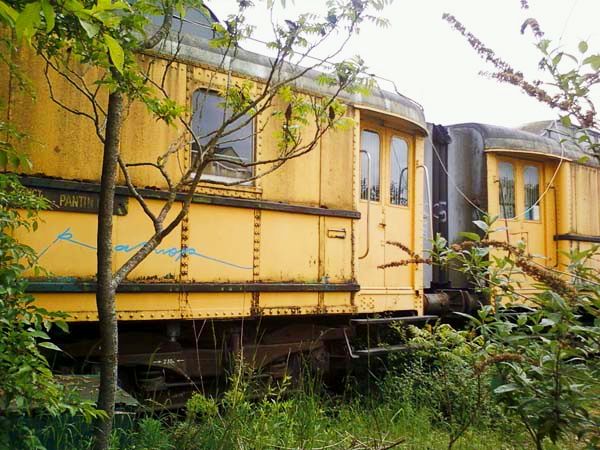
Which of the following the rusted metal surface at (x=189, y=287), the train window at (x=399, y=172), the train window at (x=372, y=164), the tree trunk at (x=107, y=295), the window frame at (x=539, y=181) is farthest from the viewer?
the window frame at (x=539, y=181)

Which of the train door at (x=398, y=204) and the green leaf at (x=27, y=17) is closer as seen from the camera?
the green leaf at (x=27, y=17)

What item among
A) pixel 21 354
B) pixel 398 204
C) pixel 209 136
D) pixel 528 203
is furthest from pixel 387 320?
pixel 21 354

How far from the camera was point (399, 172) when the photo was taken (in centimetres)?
618

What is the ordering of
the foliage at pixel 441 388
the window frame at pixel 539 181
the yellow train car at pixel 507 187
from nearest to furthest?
the foliage at pixel 441 388, the yellow train car at pixel 507 187, the window frame at pixel 539 181

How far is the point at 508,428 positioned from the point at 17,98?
402 cm

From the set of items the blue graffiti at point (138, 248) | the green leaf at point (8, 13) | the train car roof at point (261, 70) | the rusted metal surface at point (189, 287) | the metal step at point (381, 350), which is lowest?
the metal step at point (381, 350)

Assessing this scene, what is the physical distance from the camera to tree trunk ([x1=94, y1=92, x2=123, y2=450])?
2.74 metres

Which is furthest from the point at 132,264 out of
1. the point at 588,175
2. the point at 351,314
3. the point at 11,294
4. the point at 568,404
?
the point at 588,175

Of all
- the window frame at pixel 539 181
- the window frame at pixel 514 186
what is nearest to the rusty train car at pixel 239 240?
the window frame at pixel 514 186

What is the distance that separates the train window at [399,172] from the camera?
6094 mm

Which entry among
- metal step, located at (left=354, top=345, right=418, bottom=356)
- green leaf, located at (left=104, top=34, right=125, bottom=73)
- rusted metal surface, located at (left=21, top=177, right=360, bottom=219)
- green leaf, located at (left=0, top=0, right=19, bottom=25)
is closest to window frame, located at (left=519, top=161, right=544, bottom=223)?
metal step, located at (left=354, top=345, right=418, bottom=356)

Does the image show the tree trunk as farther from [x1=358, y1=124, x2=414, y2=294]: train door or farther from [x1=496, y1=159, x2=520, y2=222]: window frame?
[x1=496, y1=159, x2=520, y2=222]: window frame

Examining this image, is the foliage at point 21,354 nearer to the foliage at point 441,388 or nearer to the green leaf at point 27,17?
the green leaf at point 27,17

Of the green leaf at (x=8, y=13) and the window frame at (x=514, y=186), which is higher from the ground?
the window frame at (x=514, y=186)
